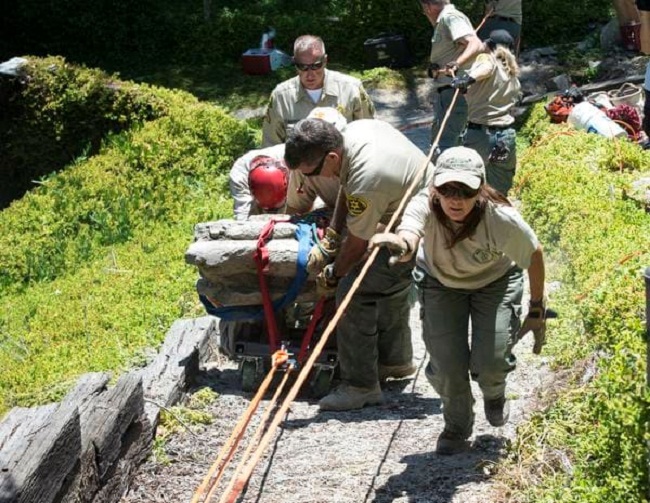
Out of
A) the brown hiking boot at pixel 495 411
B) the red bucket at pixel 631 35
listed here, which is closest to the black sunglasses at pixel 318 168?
the brown hiking boot at pixel 495 411

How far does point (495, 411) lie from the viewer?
595 cm

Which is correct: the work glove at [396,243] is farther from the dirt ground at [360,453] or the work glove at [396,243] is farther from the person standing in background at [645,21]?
the person standing in background at [645,21]

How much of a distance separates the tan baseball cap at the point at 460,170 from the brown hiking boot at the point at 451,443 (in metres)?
1.35

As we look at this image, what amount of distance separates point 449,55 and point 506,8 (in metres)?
2.33

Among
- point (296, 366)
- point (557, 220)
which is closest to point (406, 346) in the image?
point (296, 366)

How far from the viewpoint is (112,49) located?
20.9m

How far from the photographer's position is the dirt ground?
5.64 meters

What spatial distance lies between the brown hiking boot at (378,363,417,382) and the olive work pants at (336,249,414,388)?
0.66 feet

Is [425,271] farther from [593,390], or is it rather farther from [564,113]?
[564,113]

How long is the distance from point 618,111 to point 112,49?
37.6 feet

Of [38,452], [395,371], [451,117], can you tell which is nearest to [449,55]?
[451,117]

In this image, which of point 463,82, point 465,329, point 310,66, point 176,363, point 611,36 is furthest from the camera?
point 611,36

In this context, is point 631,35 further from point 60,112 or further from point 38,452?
point 38,452

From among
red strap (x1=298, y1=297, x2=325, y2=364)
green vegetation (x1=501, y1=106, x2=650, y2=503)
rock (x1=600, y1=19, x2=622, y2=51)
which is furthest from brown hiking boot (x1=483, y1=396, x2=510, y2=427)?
rock (x1=600, y1=19, x2=622, y2=51)
